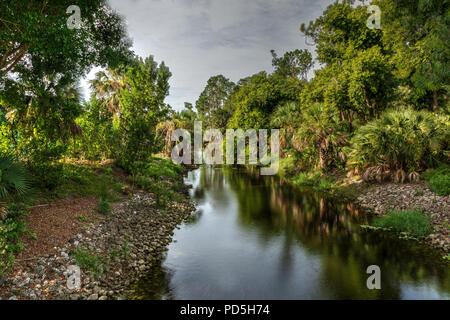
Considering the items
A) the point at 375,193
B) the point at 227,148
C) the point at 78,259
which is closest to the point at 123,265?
the point at 78,259

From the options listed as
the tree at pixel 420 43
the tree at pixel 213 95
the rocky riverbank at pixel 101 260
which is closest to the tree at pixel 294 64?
the tree at pixel 213 95

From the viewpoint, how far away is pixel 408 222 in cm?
1086

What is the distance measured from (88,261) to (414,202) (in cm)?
1358

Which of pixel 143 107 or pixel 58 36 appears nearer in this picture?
pixel 58 36

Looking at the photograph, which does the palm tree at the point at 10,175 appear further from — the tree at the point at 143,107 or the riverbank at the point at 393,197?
the riverbank at the point at 393,197

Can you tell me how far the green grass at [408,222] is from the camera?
10367 millimetres

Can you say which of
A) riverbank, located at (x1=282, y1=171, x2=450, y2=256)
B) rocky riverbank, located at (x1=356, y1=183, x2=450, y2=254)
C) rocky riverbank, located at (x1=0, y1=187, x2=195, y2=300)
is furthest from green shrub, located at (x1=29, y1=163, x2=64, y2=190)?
rocky riverbank, located at (x1=356, y1=183, x2=450, y2=254)

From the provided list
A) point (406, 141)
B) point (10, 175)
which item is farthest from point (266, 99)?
point (10, 175)

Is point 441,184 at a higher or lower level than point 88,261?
higher

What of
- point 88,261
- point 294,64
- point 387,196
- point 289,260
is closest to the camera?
point 88,261

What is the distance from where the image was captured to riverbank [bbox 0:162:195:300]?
18.5 feet

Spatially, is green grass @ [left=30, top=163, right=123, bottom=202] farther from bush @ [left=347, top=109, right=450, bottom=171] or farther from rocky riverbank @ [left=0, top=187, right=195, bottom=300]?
bush @ [left=347, top=109, right=450, bottom=171]

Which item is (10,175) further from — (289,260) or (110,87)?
(110,87)

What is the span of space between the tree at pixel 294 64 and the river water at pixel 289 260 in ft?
154
